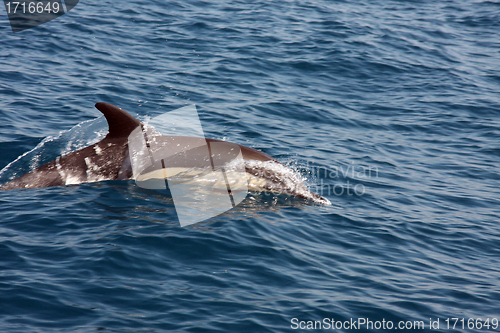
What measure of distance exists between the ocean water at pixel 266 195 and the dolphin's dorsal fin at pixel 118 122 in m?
1.08

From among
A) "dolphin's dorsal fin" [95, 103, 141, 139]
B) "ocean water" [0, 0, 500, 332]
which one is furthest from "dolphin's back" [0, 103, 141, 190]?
"ocean water" [0, 0, 500, 332]

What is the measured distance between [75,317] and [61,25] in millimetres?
17269

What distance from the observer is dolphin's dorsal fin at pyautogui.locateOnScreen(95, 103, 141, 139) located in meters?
8.78

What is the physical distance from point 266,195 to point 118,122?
3.20 metres

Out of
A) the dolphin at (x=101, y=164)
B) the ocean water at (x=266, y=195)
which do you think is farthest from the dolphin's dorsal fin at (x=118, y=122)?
the ocean water at (x=266, y=195)

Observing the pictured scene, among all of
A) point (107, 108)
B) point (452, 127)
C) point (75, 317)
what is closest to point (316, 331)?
point (75, 317)

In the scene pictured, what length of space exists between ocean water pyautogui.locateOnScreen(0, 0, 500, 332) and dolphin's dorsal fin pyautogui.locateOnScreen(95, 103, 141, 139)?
Answer: 1.08 metres

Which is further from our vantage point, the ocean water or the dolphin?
the dolphin

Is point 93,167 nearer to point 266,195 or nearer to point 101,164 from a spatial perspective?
point 101,164

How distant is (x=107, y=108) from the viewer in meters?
8.68

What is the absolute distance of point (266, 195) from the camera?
31.7 ft

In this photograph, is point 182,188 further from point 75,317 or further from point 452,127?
point 452,127

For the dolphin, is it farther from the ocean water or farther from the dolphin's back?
the ocean water

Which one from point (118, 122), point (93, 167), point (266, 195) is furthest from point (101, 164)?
point (266, 195)
